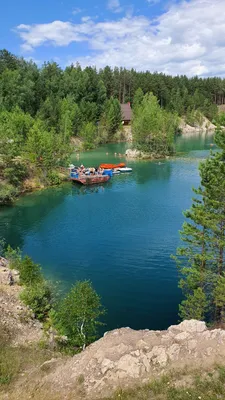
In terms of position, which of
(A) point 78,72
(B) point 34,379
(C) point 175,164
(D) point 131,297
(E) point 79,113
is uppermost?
(A) point 78,72

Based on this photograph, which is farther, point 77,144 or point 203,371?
point 77,144

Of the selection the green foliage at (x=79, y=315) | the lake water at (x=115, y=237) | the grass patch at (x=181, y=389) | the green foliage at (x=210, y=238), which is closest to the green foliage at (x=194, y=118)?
the lake water at (x=115, y=237)

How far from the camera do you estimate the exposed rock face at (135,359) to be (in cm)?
1521

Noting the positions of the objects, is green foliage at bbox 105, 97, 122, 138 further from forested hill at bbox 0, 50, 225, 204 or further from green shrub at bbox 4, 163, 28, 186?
green shrub at bbox 4, 163, 28, 186

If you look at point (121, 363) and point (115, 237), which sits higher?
point (121, 363)

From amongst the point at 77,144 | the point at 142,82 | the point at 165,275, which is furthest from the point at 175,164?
the point at 142,82

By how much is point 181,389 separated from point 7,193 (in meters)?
47.3

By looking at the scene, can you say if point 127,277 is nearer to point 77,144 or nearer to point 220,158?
point 220,158

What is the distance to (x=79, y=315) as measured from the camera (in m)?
20.6

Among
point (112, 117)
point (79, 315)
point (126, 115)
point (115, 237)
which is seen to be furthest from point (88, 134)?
point (79, 315)

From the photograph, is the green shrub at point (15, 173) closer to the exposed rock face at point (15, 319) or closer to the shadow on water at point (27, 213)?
the shadow on water at point (27, 213)

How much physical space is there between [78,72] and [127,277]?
117 m

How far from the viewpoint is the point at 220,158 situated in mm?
23594

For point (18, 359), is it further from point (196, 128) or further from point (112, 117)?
point (196, 128)
